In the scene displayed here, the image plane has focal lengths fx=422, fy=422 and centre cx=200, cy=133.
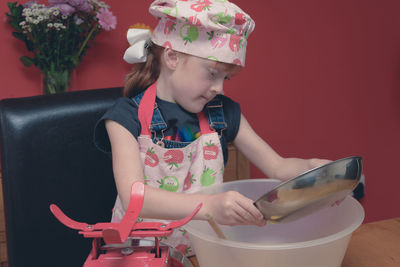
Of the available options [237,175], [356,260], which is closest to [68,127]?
[356,260]

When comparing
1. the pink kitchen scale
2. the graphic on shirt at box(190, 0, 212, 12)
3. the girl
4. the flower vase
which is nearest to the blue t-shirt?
the girl

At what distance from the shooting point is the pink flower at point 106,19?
1.61 m

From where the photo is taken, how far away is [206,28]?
2.87 feet

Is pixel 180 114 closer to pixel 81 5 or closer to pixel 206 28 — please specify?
pixel 206 28

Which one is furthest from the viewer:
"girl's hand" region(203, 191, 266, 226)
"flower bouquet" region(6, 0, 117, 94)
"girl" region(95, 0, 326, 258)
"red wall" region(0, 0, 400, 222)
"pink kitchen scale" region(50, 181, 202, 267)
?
"red wall" region(0, 0, 400, 222)

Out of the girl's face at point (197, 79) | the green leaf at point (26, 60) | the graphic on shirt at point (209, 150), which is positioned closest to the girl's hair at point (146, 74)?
the girl's face at point (197, 79)

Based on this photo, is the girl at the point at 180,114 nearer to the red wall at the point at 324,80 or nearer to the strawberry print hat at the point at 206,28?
the strawberry print hat at the point at 206,28

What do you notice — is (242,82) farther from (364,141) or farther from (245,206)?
(245,206)

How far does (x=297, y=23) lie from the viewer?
212cm

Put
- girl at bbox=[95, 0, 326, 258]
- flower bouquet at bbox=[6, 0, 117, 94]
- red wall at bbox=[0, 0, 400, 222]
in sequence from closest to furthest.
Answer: girl at bbox=[95, 0, 326, 258] → flower bouquet at bbox=[6, 0, 117, 94] → red wall at bbox=[0, 0, 400, 222]

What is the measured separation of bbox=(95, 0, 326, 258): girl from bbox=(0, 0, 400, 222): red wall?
2.78ft

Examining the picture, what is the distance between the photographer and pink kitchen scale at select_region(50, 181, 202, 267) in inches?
18.8

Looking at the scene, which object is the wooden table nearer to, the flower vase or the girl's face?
the girl's face

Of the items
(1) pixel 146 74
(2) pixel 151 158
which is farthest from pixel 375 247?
(1) pixel 146 74
